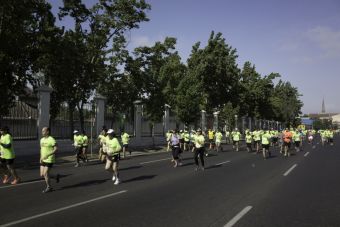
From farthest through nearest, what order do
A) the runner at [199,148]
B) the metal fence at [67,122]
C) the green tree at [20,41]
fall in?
Result: the metal fence at [67,122] < the green tree at [20,41] < the runner at [199,148]

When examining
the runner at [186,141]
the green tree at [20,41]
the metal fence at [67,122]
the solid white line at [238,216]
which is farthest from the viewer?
the runner at [186,141]

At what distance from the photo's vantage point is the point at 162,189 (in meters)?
12.2

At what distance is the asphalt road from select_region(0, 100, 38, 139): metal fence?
29.0 feet

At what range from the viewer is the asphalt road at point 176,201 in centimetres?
816

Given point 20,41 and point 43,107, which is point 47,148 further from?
point 43,107

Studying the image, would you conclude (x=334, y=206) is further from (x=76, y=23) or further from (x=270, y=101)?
(x=270, y=101)

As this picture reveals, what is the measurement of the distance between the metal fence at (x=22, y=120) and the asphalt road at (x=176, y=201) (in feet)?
29.0

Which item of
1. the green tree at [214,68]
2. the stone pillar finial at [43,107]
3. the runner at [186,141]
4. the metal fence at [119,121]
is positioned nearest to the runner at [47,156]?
the stone pillar finial at [43,107]

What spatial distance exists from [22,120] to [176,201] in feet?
52.0

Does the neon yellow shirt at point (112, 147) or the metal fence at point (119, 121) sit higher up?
the metal fence at point (119, 121)

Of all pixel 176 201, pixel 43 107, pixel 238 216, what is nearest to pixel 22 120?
pixel 43 107

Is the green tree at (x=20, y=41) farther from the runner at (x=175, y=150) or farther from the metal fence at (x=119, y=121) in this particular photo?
the metal fence at (x=119, y=121)

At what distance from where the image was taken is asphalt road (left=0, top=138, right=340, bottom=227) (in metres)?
8.16

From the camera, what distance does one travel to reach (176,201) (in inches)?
403
